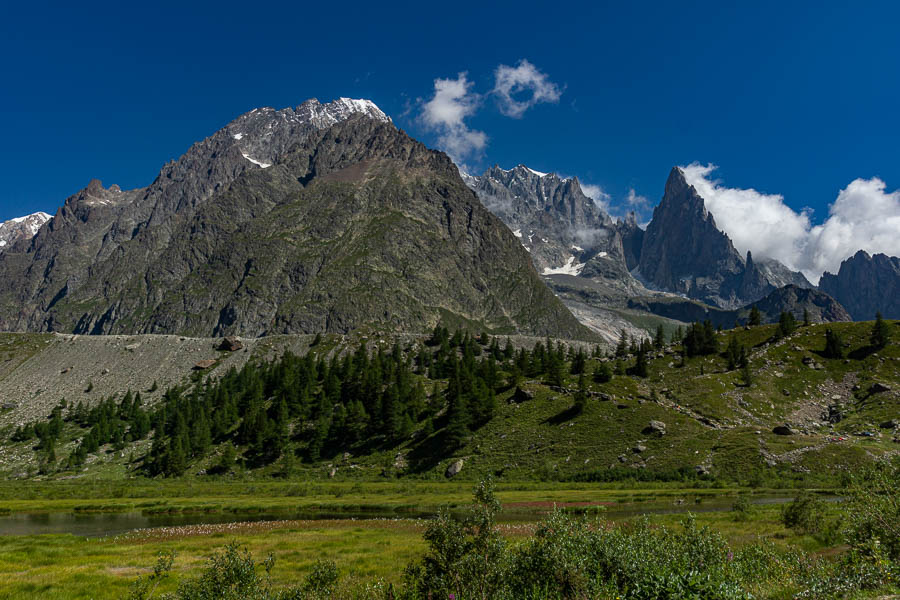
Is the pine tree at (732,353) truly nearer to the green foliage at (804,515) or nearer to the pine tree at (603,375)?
the pine tree at (603,375)

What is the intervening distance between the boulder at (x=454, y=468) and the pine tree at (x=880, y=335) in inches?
4547

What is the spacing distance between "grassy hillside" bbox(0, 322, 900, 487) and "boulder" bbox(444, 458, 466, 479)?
3.49 ft

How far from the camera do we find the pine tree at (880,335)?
12619 centimetres

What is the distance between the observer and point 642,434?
96.5 meters

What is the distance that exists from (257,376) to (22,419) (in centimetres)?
7263

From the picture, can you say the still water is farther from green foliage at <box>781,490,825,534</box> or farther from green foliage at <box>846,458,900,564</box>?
green foliage at <box>846,458,900,564</box>

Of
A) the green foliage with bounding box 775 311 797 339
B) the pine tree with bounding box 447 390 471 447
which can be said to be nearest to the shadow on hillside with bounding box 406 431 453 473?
the pine tree with bounding box 447 390 471 447

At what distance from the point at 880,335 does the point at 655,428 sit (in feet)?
266

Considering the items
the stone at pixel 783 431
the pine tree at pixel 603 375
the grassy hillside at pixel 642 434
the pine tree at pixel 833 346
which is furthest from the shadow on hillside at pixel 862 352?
the pine tree at pixel 603 375

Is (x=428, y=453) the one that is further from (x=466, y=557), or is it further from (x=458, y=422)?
(x=466, y=557)

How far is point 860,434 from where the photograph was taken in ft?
305

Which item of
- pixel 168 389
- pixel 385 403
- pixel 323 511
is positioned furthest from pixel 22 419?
pixel 323 511

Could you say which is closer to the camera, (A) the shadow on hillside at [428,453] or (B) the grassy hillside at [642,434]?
(B) the grassy hillside at [642,434]

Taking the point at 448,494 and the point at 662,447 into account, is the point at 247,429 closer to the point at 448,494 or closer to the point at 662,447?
the point at 448,494
